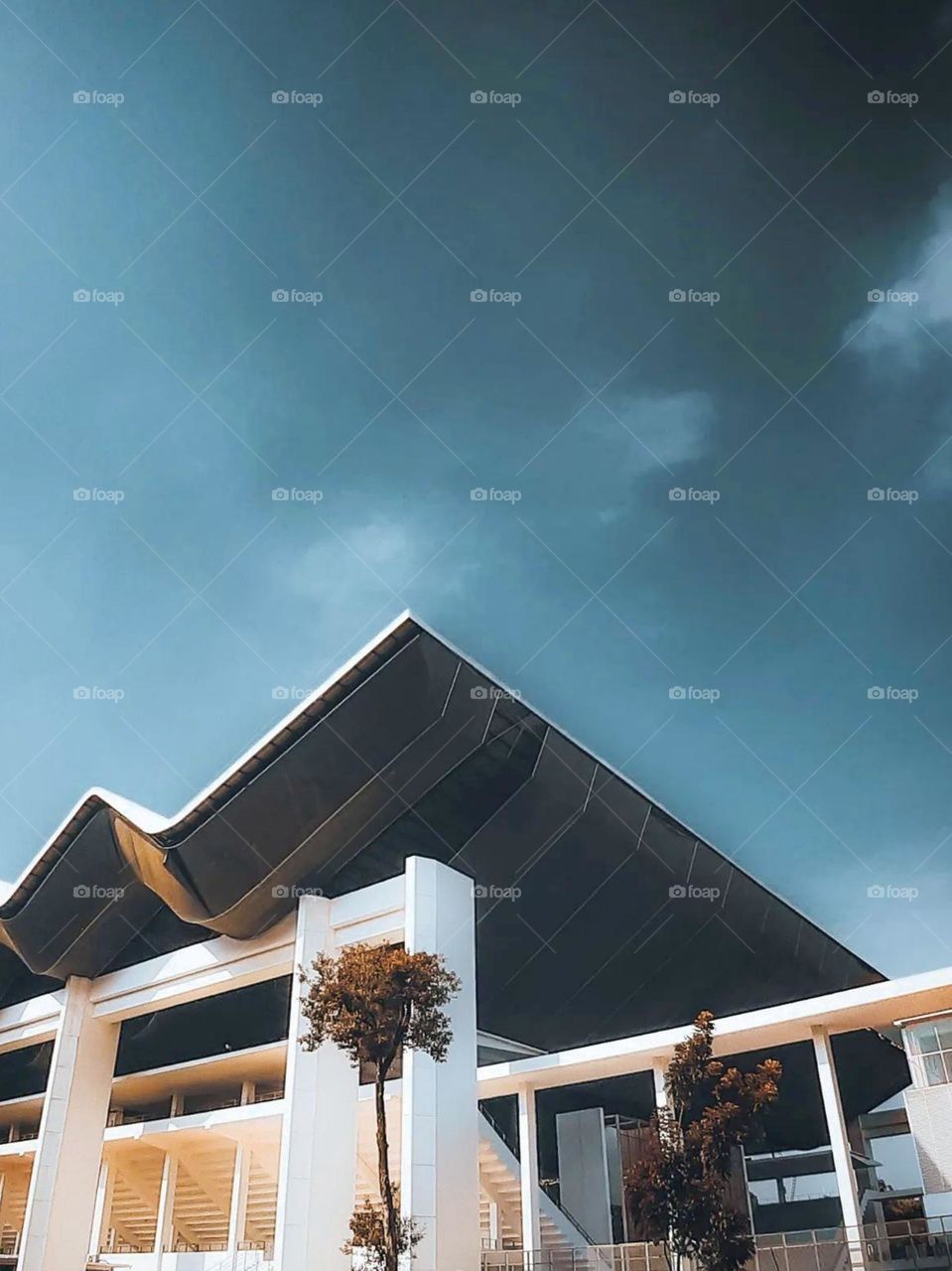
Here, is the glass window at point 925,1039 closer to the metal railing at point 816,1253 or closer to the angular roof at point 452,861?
the metal railing at point 816,1253

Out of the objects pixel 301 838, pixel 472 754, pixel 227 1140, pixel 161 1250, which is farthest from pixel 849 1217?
pixel 161 1250

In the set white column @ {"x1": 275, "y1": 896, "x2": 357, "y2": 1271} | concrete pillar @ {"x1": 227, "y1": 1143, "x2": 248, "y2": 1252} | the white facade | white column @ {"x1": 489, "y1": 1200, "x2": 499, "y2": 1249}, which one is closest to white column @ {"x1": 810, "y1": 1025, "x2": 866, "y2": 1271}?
the white facade

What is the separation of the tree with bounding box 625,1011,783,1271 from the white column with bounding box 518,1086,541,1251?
19.3 ft

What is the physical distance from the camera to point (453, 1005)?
971 inches

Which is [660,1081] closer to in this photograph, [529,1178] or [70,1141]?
[529,1178]

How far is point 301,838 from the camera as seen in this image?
25.8 m

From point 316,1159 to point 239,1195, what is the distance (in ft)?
36.1

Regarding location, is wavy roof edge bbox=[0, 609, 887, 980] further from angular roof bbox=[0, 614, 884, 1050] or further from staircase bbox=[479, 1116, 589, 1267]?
staircase bbox=[479, 1116, 589, 1267]

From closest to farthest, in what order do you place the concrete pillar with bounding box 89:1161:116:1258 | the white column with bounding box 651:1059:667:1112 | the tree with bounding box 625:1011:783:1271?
the tree with bounding box 625:1011:783:1271 < the white column with bounding box 651:1059:667:1112 < the concrete pillar with bounding box 89:1161:116:1258

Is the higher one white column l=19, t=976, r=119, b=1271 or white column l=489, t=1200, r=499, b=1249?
white column l=19, t=976, r=119, b=1271

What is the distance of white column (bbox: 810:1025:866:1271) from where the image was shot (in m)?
21.6

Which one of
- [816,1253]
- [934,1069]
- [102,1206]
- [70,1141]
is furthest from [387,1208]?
[102,1206]

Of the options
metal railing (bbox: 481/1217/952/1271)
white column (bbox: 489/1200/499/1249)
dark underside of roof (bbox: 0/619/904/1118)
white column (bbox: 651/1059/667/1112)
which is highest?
dark underside of roof (bbox: 0/619/904/1118)

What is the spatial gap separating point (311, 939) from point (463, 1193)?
6.86 metres
